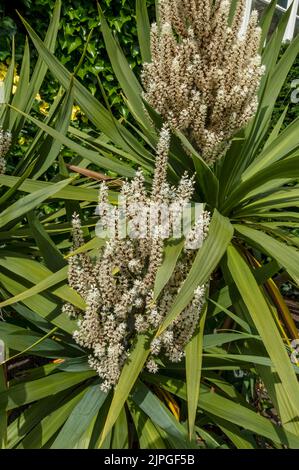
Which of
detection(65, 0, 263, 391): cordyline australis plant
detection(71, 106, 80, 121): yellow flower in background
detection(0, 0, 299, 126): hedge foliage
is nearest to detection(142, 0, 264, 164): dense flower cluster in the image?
detection(65, 0, 263, 391): cordyline australis plant

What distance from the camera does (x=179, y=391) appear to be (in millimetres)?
1268

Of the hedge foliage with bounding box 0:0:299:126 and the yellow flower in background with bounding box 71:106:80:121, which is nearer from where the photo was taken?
the hedge foliage with bounding box 0:0:299:126

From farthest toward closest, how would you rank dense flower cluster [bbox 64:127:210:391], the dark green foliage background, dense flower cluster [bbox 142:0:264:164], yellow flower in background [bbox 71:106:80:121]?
yellow flower in background [bbox 71:106:80:121], the dark green foliage background, dense flower cluster [bbox 142:0:264:164], dense flower cluster [bbox 64:127:210:391]

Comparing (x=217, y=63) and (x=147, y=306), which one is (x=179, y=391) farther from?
(x=217, y=63)

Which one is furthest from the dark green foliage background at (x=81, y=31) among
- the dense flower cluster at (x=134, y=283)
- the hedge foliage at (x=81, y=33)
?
the dense flower cluster at (x=134, y=283)

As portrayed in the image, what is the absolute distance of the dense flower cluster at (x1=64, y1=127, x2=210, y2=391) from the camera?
1.10 m

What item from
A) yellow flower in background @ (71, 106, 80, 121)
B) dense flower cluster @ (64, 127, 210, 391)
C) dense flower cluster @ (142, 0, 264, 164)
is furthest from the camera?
yellow flower in background @ (71, 106, 80, 121)

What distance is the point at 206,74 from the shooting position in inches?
56.6

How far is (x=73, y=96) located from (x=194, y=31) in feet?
1.36

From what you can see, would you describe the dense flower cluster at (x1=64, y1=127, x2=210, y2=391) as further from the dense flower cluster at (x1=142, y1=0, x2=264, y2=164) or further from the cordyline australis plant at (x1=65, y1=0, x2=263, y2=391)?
the dense flower cluster at (x1=142, y1=0, x2=264, y2=164)

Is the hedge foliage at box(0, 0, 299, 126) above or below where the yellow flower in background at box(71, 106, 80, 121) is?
above

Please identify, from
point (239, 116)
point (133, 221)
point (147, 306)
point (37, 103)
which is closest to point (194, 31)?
point (239, 116)

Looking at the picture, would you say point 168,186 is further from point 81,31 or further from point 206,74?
point 81,31

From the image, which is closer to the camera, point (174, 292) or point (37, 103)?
point (174, 292)
